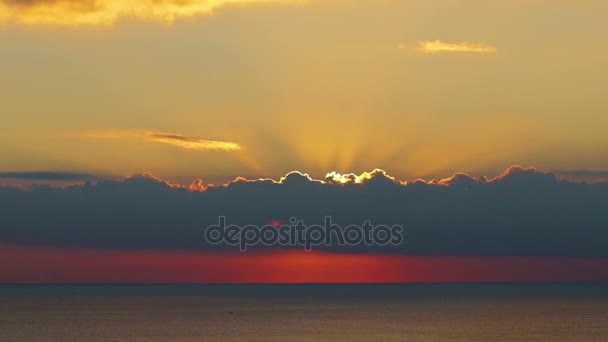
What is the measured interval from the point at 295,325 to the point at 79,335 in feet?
155

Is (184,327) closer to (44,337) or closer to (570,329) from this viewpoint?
(44,337)

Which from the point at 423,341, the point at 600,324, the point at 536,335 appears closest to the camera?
the point at 423,341

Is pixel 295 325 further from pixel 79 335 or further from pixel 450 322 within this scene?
pixel 79 335

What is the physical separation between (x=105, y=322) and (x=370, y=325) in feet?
184

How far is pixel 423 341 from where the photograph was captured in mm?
149750

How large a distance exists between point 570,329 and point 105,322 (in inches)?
3727

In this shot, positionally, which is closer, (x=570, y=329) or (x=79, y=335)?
(x=79, y=335)

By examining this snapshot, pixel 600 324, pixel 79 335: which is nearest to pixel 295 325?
pixel 79 335

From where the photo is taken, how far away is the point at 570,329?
17712 cm

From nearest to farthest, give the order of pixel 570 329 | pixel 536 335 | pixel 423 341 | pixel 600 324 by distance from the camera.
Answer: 1. pixel 423 341
2. pixel 536 335
3. pixel 570 329
4. pixel 600 324

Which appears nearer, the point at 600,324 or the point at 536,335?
the point at 536,335

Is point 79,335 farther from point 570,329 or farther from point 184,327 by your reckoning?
point 570,329

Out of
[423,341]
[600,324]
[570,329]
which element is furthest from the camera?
[600,324]

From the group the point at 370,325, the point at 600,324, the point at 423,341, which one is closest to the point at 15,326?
the point at 370,325
